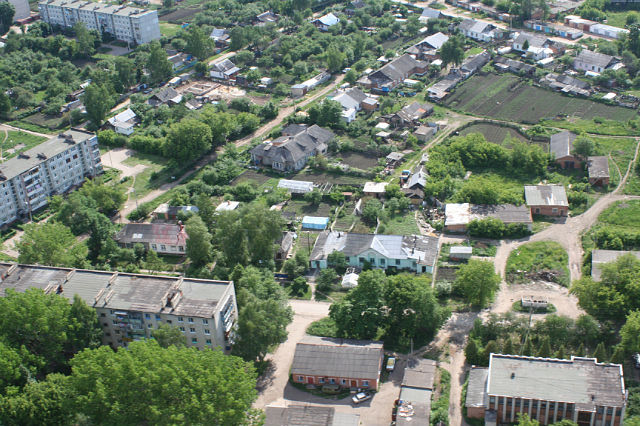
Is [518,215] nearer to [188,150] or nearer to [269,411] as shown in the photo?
[269,411]

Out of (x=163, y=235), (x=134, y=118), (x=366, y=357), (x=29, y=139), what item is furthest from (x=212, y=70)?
(x=366, y=357)

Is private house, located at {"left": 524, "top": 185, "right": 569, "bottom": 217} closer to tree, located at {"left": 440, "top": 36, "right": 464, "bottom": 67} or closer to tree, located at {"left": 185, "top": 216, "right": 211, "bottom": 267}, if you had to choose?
tree, located at {"left": 185, "top": 216, "right": 211, "bottom": 267}

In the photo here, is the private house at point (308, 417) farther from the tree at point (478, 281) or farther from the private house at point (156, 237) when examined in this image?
the private house at point (156, 237)

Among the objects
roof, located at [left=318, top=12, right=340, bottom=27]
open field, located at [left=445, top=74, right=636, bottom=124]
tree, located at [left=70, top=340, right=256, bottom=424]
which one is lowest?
open field, located at [left=445, top=74, right=636, bottom=124]

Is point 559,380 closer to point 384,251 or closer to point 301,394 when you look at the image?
point 301,394

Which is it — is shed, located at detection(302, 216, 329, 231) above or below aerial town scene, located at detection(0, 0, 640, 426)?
below

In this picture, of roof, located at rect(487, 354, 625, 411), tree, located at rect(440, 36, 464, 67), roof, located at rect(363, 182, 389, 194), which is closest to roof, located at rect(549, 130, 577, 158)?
roof, located at rect(363, 182, 389, 194)
